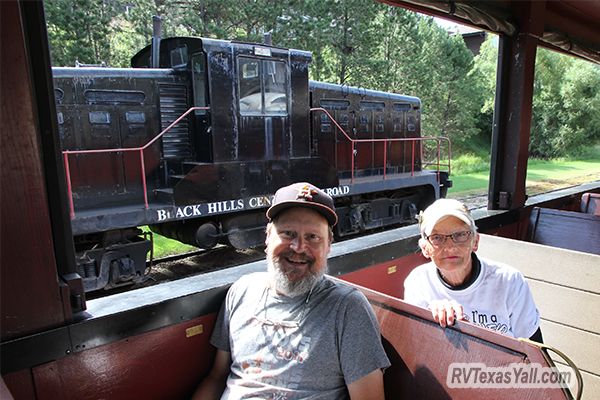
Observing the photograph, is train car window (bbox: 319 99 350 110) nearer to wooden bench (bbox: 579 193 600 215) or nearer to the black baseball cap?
wooden bench (bbox: 579 193 600 215)

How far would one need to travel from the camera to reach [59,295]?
1.54m

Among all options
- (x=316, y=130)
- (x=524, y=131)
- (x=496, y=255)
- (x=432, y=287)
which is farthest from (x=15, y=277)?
(x=316, y=130)

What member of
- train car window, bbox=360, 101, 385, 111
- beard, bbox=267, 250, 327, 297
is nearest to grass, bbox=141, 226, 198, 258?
train car window, bbox=360, 101, 385, 111

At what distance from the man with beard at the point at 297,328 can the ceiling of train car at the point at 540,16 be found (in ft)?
6.92

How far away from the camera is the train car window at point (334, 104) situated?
764cm

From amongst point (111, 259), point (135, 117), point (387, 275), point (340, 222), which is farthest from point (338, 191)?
point (387, 275)

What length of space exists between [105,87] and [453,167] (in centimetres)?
1830

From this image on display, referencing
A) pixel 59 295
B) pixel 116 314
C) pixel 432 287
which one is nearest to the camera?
pixel 59 295

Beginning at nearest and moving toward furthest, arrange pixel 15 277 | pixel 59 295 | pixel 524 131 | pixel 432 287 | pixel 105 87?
pixel 15 277 < pixel 59 295 < pixel 432 287 < pixel 524 131 < pixel 105 87

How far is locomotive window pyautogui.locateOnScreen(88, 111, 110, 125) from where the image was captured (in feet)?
17.5

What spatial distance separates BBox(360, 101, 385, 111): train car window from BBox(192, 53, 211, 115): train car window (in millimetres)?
3589

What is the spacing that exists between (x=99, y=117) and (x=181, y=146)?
3.53 ft

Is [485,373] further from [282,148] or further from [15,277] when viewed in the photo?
[282,148]

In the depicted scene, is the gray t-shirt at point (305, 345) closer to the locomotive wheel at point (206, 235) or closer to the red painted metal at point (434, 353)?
the red painted metal at point (434, 353)
